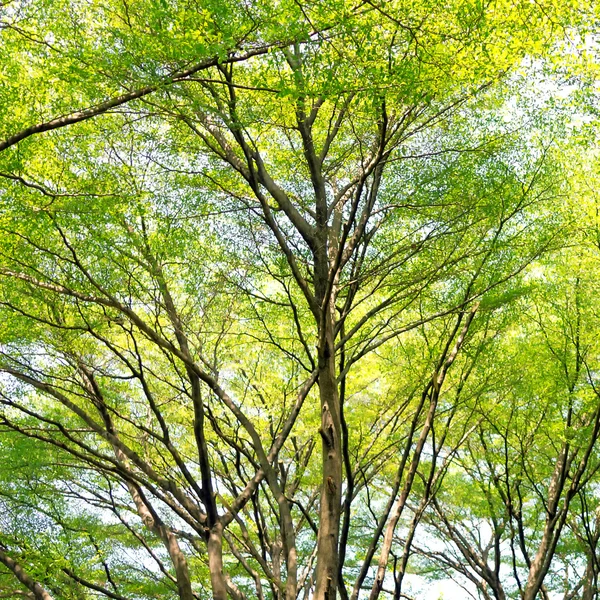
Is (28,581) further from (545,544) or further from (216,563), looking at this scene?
(545,544)

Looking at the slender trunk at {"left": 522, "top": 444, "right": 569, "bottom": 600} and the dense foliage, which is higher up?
the dense foliage

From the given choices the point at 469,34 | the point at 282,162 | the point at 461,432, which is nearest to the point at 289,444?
the point at 461,432

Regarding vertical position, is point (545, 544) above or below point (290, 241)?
below

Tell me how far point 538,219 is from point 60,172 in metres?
5.61

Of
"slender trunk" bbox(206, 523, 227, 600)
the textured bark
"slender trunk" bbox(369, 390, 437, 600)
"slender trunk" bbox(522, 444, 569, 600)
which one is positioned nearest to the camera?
"slender trunk" bbox(206, 523, 227, 600)

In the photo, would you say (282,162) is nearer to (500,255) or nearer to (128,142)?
(128,142)

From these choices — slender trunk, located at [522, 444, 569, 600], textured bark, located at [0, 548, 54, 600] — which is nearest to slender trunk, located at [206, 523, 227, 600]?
textured bark, located at [0, 548, 54, 600]

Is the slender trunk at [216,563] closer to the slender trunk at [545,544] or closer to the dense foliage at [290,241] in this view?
the dense foliage at [290,241]

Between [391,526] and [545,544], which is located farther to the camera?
[545,544]

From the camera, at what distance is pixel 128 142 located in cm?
778

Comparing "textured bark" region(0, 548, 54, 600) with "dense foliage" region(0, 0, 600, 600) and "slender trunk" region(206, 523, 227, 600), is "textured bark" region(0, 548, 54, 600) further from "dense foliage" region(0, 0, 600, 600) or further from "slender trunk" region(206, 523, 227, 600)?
"slender trunk" region(206, 523, 227, 600)

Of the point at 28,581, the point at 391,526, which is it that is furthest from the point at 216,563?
the point at 391,526

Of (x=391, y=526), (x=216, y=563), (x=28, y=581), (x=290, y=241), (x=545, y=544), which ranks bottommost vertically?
(x=28, y=581)

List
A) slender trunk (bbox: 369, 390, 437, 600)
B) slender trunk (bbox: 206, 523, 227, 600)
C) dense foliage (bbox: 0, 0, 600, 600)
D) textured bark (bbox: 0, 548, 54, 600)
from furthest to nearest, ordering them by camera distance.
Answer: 1. slender trunk (bbox: 369, 390, 437, 600)
2. textured bark (bbox: 0, 548, 54, 600)
3. slender trunk (bbox: 206, 523, 227, 600)
4. dense foliage (bbox: 0, 0, 600, 600)
